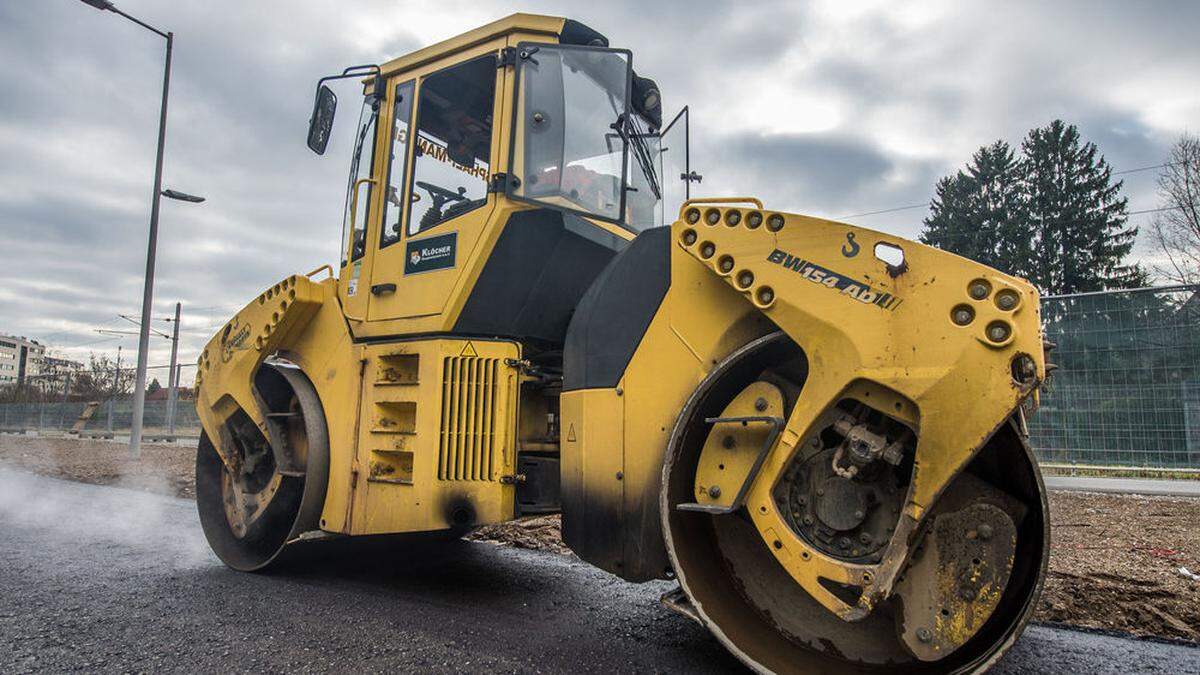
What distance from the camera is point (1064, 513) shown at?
633cm

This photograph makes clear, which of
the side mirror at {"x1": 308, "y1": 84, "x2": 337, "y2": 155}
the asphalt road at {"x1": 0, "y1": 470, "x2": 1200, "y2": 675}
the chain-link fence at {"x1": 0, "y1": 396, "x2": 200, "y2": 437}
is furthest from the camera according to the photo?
the chain-link fence at {"x1": 0, "y1": 396, "x2": 200, "y2": 437}

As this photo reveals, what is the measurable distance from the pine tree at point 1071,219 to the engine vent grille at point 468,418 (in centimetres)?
3073

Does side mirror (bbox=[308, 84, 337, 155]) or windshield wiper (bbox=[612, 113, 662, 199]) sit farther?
side mirror (bbox=[308, 84, 337, 155])

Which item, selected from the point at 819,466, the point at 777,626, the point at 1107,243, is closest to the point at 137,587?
the point at 777,626

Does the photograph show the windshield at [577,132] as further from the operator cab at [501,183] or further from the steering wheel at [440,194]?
the steering wheel at [440,194]

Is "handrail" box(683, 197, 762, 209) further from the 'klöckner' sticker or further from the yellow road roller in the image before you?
the 'klöckner' sticker

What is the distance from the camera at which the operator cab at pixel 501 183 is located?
392 cm

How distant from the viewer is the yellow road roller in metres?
2.32

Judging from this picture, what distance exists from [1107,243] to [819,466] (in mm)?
35274

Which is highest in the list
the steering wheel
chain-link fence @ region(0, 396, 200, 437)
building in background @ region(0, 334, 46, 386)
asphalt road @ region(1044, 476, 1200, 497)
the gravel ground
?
building in background @ region(0, 334, 46, 386)

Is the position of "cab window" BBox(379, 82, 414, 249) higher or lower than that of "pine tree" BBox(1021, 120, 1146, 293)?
lower

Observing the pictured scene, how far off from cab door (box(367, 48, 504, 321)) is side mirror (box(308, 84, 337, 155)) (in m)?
0.61

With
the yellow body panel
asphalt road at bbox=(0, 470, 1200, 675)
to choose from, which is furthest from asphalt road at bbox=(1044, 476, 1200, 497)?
the yellow body panel

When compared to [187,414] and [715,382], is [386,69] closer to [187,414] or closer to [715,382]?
[715,382]
